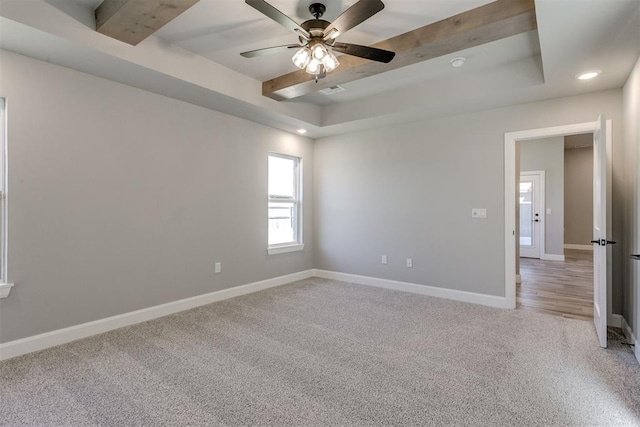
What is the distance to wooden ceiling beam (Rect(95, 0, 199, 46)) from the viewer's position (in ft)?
6.72

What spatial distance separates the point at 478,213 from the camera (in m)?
3.91

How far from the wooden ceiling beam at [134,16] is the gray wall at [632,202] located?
11.4 ft

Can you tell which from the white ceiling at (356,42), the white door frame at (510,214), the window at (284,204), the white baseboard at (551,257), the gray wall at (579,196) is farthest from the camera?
the gray wall at (579,196)

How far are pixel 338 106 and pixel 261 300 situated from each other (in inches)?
112

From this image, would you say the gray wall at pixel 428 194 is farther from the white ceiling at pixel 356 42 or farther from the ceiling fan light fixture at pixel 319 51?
the ceiling fan light fixture at pixel 319 51

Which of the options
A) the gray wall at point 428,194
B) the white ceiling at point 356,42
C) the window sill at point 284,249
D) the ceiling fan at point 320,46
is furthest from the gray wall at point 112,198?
the ceiling fan at point 320,46

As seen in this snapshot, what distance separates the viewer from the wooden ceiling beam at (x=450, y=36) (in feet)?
7.17

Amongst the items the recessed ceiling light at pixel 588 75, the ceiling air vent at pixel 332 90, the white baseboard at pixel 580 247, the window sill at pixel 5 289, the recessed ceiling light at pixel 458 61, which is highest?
the ceiling air vent at pixel 332 90

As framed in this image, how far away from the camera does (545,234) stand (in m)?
7.25

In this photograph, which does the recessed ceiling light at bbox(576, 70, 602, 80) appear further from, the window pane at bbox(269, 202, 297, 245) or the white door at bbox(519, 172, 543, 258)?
the white door at bbox(519, 172, 543, 258)

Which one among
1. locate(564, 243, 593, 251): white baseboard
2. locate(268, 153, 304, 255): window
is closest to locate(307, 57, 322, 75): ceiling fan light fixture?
locate(268, 153, 304, 255): window

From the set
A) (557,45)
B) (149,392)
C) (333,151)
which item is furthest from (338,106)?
(149,392)

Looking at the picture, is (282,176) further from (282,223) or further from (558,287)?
(558,287)

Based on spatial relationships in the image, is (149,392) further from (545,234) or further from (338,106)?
(545,234)
